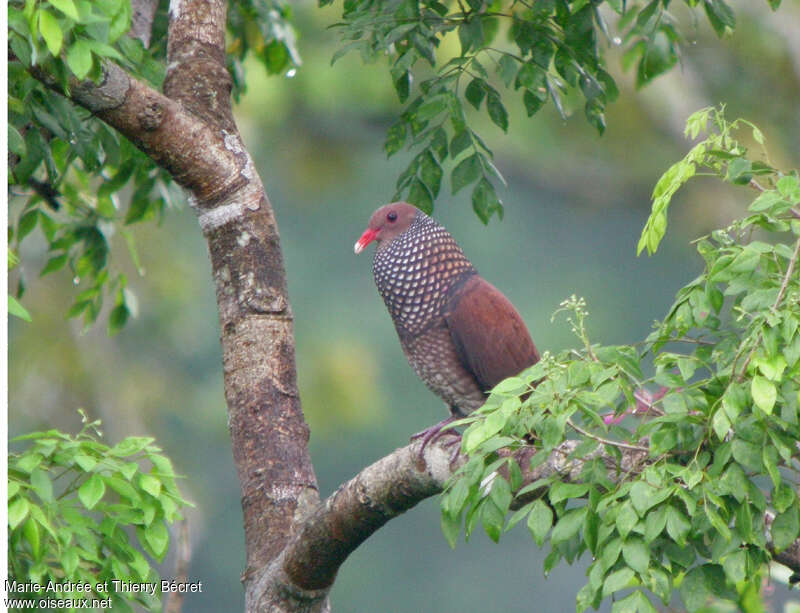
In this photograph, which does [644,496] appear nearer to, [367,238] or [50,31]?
[50,31]

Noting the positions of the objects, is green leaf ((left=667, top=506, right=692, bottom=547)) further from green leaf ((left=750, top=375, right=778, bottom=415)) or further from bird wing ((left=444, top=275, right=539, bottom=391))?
bird wing ((left=444, top=275, right=539, bottom=391))

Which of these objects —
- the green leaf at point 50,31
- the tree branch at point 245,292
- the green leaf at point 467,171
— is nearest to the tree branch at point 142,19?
the tree branch at point 245,292

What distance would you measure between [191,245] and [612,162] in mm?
4650

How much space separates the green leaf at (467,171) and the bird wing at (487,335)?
0.86 feet

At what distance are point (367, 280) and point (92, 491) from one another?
1036 cm

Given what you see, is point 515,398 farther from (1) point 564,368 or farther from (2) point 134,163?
(2) point 134,163

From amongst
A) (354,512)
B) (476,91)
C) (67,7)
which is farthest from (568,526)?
(476,91)

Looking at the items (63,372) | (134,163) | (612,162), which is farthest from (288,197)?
(134,163)

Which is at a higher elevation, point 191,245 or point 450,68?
point 191,245

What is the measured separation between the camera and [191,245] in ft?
35.5

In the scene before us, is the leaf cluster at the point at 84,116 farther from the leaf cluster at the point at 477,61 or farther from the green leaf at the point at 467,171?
the green leaf at the point at 467,171

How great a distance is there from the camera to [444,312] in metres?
2.79

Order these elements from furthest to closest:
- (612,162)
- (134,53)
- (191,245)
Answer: (191,245), (612,162), (134,53)

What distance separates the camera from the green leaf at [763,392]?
4.32ft
